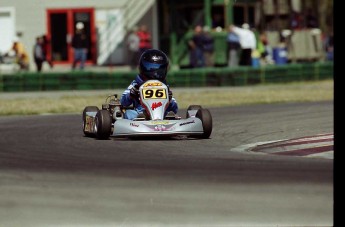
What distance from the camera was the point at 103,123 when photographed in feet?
43.0

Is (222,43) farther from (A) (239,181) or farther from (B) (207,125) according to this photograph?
(A) (239,181)

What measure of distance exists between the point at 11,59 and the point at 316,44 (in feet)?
32.8

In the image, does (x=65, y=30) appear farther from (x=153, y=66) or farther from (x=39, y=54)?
(x=153, y=66)

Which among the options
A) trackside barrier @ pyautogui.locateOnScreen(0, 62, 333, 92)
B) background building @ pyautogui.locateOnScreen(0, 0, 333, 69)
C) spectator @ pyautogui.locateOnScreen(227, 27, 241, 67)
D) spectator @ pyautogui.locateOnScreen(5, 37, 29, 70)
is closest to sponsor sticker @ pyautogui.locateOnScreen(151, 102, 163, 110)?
trackside barrier @ pyautogui.locateOnScreen(0, 62, 333, 92)

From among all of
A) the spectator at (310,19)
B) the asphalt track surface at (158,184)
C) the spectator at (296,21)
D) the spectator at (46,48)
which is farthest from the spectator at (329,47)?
the asphalt track surface at (158,184)

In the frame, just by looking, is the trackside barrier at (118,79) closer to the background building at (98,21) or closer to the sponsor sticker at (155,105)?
the background building at (98,21)

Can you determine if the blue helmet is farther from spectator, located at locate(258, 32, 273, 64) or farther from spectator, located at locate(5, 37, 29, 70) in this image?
spectator, located at locate(258, 32, 273, 64)

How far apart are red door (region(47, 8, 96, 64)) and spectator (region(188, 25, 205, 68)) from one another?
6001 mm

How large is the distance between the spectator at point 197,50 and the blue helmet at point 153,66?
18.8 m

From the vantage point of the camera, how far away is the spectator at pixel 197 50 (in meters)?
32.1

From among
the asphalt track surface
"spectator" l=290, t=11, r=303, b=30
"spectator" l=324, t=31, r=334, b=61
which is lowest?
"spectator" l=324, t=31, r=334, b=61

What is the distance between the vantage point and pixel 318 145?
12266mm

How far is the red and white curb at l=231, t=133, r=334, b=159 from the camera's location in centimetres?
1145

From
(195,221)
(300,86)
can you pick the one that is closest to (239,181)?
(195,221)
